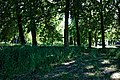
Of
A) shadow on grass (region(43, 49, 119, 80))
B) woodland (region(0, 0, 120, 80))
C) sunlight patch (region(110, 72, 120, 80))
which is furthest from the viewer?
woodland (region(0, 0, 120, 80))

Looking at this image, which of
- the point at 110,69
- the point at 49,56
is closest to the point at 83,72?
the point at 110,69

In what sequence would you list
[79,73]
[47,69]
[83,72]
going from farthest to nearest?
[47,69], [83,72], [79,73]

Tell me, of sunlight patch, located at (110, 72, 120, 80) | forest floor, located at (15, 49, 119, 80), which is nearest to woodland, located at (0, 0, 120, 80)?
forest floor, located at (15, 49, 119, 80)

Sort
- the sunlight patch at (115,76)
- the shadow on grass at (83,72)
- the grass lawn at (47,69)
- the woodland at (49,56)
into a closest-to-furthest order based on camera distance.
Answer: the sunlight patch at (115,76), the shadow on grass at (83,72), the grass lawn at (47,69), the woodland at (49,56)

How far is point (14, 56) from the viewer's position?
518 inches

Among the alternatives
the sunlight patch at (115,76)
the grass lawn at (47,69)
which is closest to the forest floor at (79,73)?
the grass lawn at (47,69)

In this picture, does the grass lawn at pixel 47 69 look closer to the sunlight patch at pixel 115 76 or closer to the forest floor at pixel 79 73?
the forest floor at pixel 79 73

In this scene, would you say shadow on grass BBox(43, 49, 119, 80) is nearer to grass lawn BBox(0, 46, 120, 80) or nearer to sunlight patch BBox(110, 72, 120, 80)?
grass lawn BBox(0, 46, 120, 80)

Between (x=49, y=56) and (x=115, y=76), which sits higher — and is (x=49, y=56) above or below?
above

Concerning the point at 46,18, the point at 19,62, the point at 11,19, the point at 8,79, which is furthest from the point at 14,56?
A: the point at 11,19

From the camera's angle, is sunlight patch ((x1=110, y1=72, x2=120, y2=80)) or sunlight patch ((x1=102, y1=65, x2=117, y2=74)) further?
sunlight patch ((x1=102, y1=65, x2=117, y2=74))

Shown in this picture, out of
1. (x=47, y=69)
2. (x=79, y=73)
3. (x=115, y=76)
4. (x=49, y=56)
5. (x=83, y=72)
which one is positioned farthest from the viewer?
(x=49, y=56)

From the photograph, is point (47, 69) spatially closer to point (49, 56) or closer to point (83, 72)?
point (83, 72)

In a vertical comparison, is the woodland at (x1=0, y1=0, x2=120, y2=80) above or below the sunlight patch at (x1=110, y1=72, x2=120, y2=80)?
above
